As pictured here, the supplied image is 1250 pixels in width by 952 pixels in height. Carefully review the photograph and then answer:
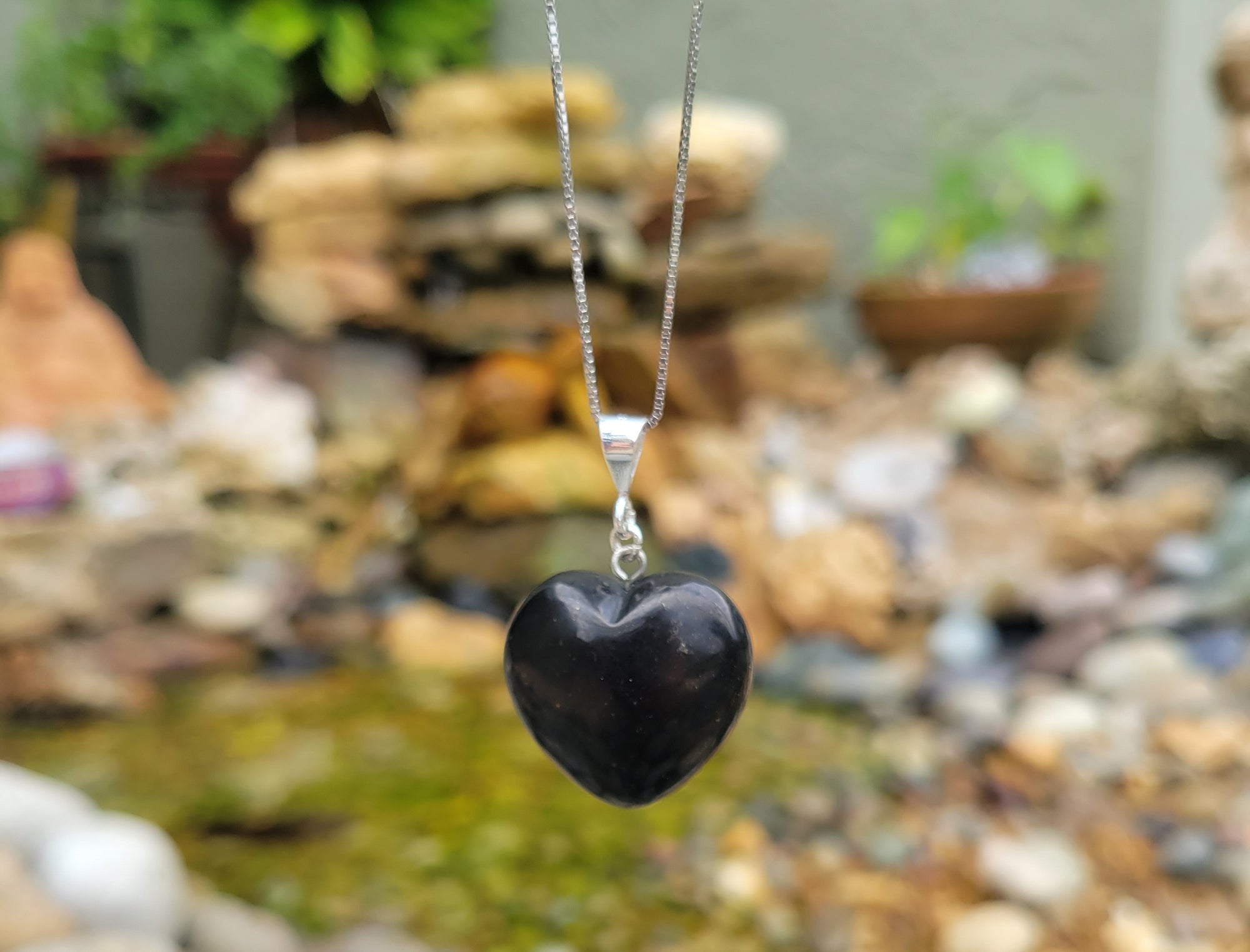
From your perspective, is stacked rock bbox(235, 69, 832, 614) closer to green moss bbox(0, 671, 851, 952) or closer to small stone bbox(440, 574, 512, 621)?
small stone bbox(440, 574, 512, 621)

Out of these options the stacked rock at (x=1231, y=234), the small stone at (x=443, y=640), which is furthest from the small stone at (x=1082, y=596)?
the small stone at (x=443, y=640)

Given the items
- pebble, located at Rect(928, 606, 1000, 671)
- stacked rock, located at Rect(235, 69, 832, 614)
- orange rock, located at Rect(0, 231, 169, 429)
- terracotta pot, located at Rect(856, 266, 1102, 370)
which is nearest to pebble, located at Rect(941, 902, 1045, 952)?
pebble, located at Rect(928, 606, 1000, 671)

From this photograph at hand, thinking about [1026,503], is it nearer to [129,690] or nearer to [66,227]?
[129,690]

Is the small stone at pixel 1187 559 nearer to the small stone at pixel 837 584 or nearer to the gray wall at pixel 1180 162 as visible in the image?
the small stone at pixel 837 584

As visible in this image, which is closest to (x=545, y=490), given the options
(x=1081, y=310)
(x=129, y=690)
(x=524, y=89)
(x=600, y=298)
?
(x=600, y=298)

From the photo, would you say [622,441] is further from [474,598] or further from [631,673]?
[474,598]
